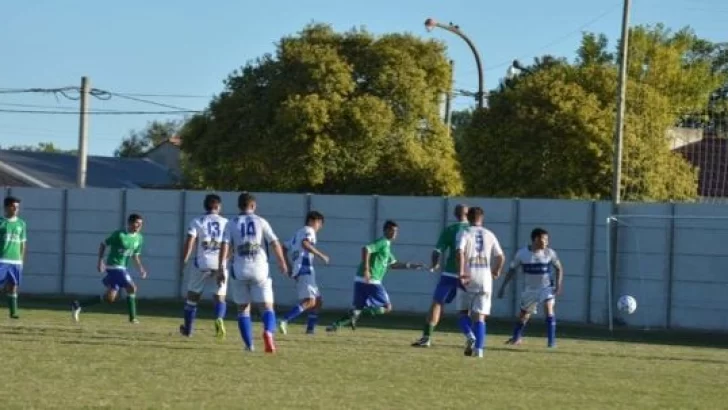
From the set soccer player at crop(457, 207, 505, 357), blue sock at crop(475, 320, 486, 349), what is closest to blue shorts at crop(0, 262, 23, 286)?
soccer player at crop(457, 207, 505, 357)

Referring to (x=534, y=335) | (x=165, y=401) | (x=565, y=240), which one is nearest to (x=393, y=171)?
(x=565, y=240)

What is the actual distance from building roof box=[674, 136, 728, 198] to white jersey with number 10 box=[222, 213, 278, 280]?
30.6 metres

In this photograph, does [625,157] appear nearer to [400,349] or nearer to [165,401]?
[400,349]

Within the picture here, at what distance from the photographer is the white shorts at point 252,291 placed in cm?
1744

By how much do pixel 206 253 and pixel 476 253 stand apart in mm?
3648

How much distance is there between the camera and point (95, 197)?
34719mm

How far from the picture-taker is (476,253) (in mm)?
18859

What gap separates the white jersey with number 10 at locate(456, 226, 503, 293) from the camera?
18797 mm

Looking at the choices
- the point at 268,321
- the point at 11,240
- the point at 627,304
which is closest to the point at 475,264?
the point at 268,321

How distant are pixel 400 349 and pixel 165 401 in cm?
761

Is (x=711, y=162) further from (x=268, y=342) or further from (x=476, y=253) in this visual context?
(x=268, y=342)

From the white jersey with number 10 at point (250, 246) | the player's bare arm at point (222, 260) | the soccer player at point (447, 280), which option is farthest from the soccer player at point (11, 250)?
the soccer player at point (447, 280)

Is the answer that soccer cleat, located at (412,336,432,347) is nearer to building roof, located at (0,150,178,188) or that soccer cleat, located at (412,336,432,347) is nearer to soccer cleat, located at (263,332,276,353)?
soccer cleat, located at (263,332,276,353)

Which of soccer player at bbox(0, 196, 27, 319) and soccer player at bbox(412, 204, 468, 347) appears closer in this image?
soccer player at bbox(412, 204, 468, 347)
